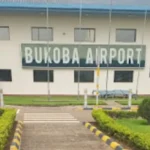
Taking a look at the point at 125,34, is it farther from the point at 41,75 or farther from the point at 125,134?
the point at 125,134

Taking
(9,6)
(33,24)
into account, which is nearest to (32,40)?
(33,24)

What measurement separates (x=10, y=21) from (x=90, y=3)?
6012mm

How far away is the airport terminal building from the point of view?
62.5ft

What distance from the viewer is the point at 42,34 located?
1933cm

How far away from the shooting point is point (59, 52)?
19.2m

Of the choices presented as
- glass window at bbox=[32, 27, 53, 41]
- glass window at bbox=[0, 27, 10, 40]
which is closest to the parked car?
glass window at bbox=[32, 27, 53, 41]

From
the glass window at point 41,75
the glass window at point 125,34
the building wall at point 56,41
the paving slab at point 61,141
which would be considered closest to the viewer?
the paving slab at point 61,141

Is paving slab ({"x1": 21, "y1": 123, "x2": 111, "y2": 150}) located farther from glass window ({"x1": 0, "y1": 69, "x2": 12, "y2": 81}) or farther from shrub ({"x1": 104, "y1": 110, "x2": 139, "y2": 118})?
glass window ({"x1": 0, "y1": 69, "x2": 12, "y2": 81})

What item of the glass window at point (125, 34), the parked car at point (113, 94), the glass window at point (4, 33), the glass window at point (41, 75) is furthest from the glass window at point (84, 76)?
the glass window at point (4, 33)

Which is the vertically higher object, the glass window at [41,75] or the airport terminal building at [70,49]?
the airport terminal building at [70,49]

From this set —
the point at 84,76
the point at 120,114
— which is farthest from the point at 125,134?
the point at 84,76

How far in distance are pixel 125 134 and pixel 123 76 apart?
13985 millimetres

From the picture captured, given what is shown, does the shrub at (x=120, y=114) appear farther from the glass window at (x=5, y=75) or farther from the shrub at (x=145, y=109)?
the glass window at (x=5, y=75)

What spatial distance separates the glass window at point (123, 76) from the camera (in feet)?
66.3
